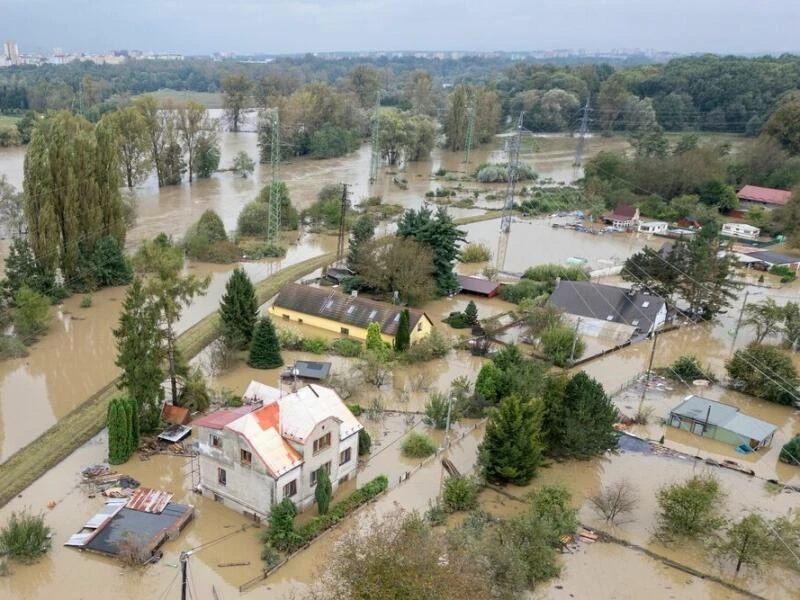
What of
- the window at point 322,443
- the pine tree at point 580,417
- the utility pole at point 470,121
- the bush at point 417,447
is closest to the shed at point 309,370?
the bush at point 417,447

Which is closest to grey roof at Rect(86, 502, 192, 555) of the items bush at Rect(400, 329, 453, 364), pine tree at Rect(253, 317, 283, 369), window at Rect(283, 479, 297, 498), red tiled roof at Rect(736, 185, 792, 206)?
window at Rect(283, 479, 297, 498)

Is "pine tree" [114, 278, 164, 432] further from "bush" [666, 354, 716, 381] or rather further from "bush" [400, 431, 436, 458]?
"bush" [666, 354, 716, 381]

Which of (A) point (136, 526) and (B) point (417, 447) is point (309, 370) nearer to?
(B) point (417, 447)

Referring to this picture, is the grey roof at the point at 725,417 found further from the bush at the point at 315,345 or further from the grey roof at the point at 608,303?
the bush at the point at 315,345

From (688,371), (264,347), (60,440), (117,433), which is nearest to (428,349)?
(264,347)

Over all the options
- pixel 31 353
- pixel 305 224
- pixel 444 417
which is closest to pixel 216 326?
pixel 31 353

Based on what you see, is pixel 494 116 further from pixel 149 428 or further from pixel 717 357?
pixel 149 428
